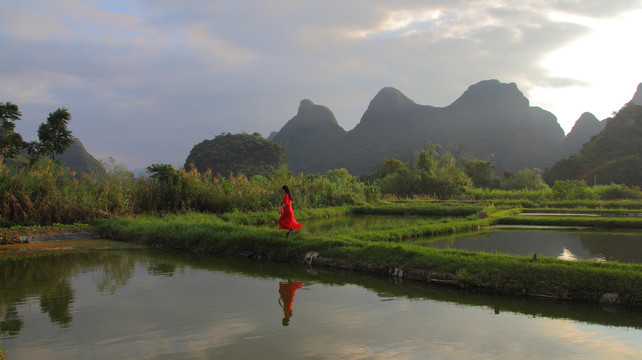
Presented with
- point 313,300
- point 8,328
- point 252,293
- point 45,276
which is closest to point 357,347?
point 313,300

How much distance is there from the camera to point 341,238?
8438 millimetres

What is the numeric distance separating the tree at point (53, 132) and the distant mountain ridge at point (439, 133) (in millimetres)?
49655

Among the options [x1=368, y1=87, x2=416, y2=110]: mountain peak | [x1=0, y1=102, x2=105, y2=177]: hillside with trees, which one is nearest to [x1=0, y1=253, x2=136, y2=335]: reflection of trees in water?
[x1=0, y1=102, x2=105, y2=177]: hillside with trees

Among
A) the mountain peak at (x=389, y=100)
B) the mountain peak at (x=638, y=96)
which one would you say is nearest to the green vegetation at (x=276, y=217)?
the mountain peak at (x=638, y=96)

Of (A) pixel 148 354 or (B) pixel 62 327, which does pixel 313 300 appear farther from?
(B) pixel 62 327

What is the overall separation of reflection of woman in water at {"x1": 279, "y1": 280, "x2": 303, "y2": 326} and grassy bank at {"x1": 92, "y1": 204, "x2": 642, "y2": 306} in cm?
133

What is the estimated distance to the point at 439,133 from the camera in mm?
66938

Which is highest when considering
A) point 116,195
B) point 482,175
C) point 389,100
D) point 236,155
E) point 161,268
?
point 389,100

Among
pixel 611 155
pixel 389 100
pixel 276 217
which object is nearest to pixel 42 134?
pixel 276 217

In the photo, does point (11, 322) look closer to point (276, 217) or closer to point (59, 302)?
point (59, 302)

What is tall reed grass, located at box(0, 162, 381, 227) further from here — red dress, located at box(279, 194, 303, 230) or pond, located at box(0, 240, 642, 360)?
red dress, located at box(279, 194, 303, 230)

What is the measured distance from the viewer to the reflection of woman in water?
186 inches

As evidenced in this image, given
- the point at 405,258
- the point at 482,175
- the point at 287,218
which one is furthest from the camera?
the point at 482,175

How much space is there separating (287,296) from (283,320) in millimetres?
1028
